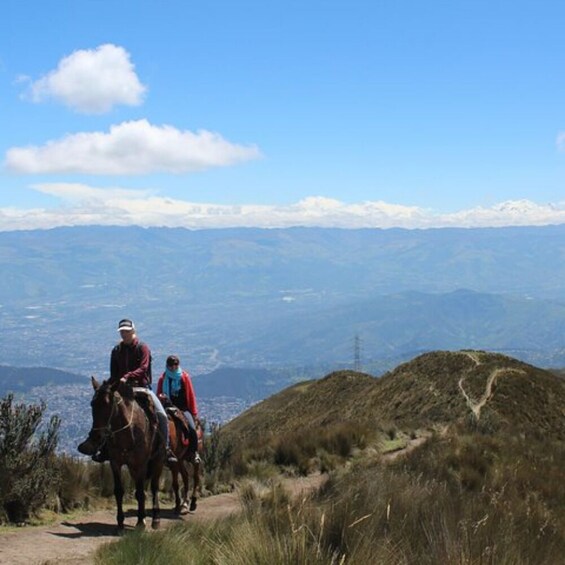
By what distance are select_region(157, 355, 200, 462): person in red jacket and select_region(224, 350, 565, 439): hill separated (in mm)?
13090

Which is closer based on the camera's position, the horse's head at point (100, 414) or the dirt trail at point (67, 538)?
the dirt trail at point (67, 538)

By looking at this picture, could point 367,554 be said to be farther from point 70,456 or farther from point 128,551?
point 70,456

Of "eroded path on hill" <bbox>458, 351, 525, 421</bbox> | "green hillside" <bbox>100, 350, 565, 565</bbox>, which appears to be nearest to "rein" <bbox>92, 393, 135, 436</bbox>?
"green hillside" <bbox>100, 350, 565, 565</bbox>

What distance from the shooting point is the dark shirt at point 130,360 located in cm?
1062

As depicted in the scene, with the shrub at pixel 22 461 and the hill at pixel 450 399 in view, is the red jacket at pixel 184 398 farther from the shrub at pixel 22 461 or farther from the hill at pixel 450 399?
the hill at pixel 450 399

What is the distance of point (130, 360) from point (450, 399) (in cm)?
2481

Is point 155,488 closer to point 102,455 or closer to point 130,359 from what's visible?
point 102,455

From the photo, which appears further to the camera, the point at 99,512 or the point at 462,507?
the point at 99,512

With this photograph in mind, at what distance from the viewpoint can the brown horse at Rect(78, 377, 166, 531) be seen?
9.88 meters

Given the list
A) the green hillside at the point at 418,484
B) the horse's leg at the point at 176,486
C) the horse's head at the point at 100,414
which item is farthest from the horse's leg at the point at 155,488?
the horse's head at the point at 100,414

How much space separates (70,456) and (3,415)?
3468 mm

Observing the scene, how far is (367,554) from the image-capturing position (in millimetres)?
5586

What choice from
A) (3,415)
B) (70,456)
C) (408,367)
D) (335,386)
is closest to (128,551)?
(3,415)

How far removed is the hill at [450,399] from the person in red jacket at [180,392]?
13.1 metres
